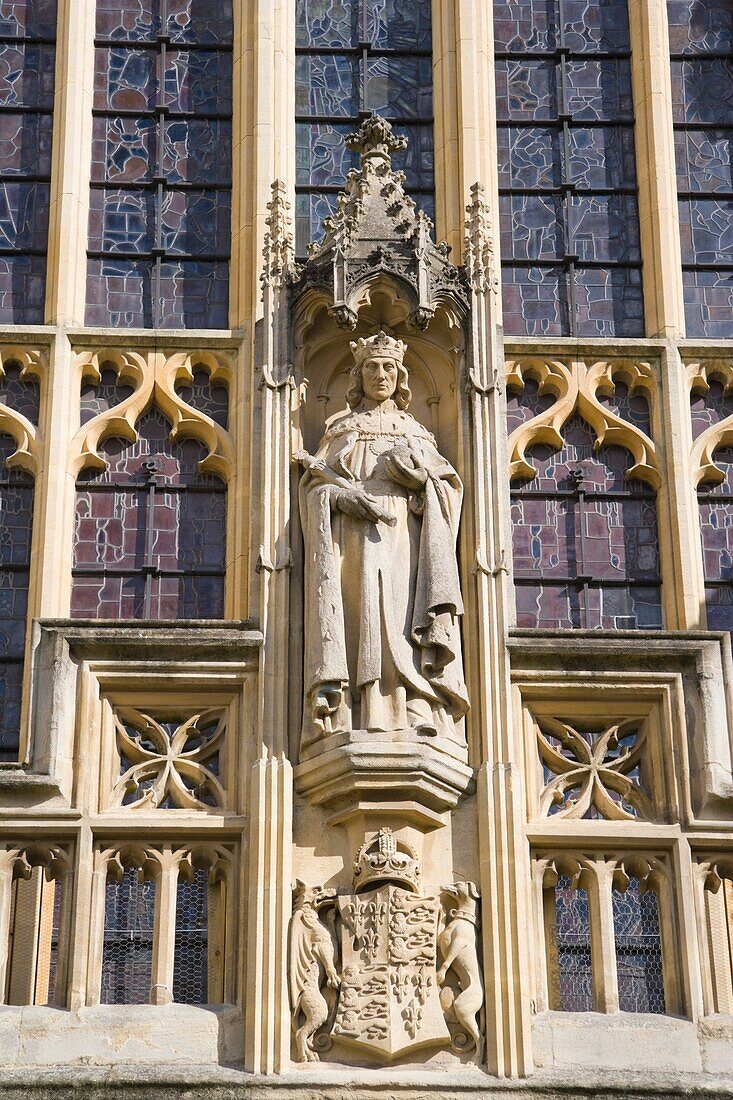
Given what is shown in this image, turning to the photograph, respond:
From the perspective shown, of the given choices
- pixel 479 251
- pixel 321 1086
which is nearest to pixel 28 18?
pixel 479 251

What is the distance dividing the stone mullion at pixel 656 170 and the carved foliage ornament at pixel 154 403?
8.35ft

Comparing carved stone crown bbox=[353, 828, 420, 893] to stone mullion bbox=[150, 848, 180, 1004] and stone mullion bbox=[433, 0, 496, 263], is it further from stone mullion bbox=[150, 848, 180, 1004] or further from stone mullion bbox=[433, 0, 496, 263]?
stone mullion bbox=[433, 0, 496, 263]

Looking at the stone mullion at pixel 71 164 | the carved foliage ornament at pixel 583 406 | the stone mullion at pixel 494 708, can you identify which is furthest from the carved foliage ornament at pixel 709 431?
the stone mullion at pixel 71 164

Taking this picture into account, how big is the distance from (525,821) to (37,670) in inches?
103

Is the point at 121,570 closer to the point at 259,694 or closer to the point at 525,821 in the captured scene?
the point at 259,694

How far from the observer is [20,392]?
16.6m

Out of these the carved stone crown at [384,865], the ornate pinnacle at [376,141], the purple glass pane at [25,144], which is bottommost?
the carved stone crown at [384,865]

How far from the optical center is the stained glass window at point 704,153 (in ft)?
56.6

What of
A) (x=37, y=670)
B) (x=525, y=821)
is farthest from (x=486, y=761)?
(x=37, y=670)

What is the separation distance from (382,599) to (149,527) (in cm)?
187

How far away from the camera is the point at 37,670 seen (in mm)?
15070

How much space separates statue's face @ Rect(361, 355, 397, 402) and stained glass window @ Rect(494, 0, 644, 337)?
1440mm

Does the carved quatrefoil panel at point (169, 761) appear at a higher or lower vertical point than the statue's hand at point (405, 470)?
lower

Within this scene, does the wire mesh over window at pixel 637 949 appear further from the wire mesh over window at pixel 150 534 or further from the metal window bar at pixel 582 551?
the wire mesh over window at pixel 150 534
